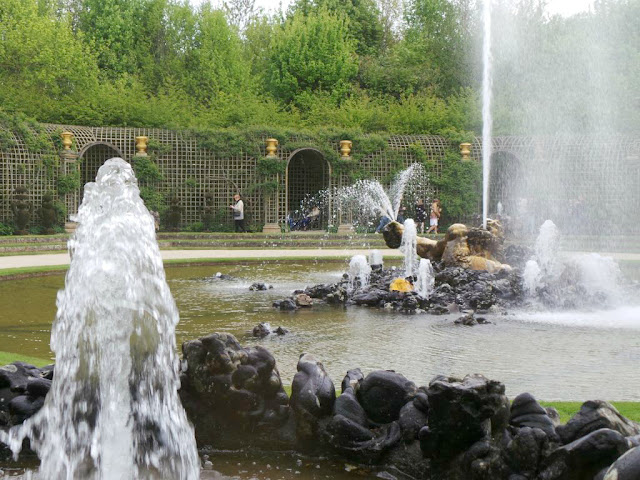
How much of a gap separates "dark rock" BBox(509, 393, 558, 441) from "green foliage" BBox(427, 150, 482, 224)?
2432 cm

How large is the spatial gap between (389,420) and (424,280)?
22.1 ft

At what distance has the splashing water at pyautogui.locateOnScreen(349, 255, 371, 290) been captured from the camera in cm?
Answer: 1080

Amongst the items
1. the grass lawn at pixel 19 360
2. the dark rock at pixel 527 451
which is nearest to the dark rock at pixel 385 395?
the dark rock at pixel 527 451

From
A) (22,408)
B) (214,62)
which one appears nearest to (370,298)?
(22,408)

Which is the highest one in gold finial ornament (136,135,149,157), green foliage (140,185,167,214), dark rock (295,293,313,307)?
gold finial ornament (136,135,149,157)

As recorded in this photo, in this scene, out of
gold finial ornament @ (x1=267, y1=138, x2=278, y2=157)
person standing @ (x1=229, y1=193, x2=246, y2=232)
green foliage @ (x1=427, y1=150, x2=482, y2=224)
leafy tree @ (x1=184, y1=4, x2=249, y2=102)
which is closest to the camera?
person standing @ (x1=229, y1=193, x2=246, y2=232)

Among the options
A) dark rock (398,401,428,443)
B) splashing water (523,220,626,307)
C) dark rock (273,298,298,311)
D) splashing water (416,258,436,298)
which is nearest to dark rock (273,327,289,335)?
dark rock (273,298,298,311)

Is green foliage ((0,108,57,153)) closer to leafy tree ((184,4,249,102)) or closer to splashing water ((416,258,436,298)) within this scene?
leafy tree ((184,4,249,102))

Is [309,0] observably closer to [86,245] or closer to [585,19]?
[585,19]

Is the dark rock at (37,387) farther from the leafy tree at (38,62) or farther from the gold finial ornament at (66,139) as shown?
the leafy tree at (38,62)

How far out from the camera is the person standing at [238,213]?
80.7ft

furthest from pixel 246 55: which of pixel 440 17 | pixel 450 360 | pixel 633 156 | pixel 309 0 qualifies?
pixel 450 360

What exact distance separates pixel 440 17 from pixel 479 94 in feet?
33.1

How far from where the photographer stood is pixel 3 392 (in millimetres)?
3951
